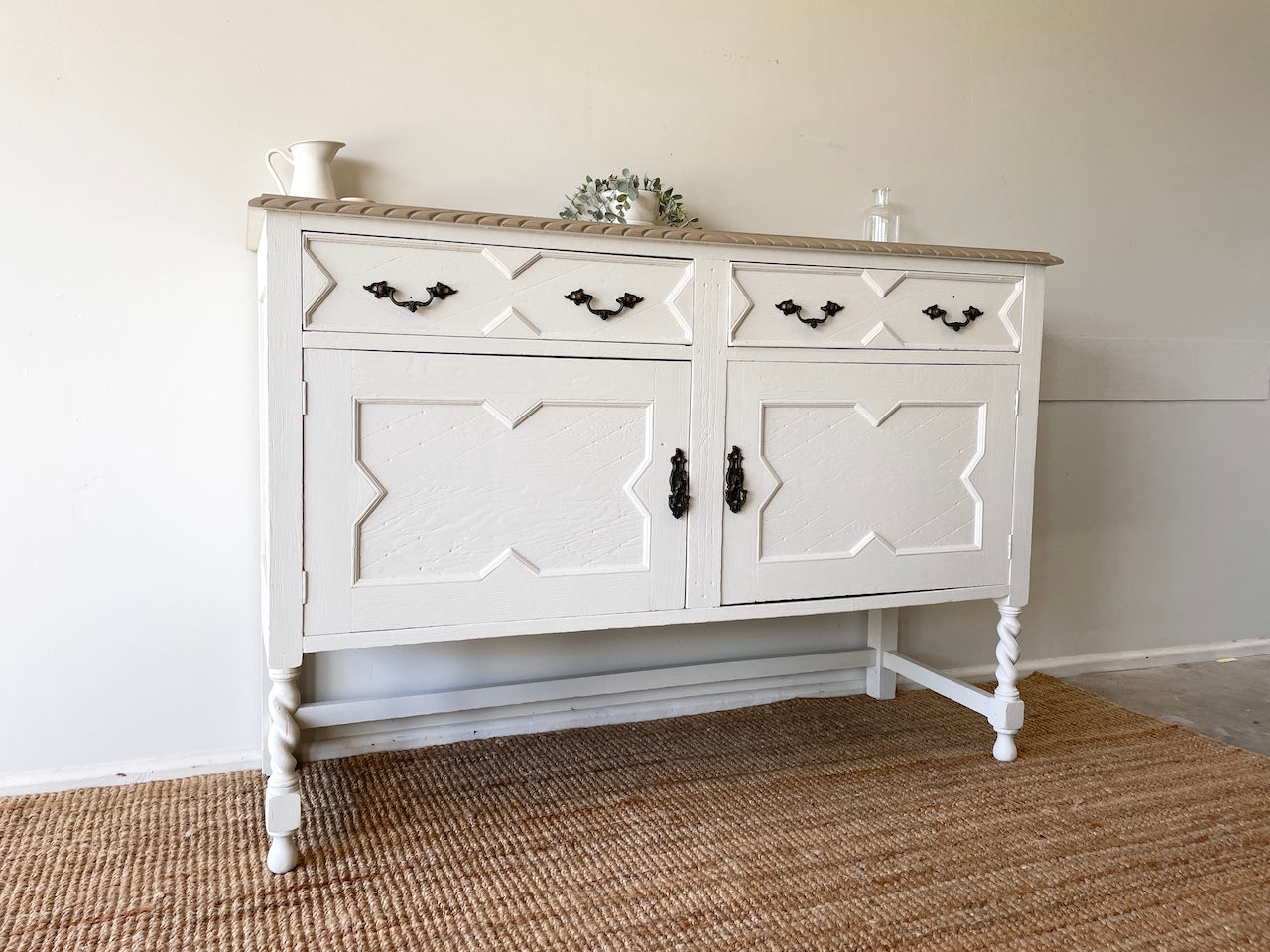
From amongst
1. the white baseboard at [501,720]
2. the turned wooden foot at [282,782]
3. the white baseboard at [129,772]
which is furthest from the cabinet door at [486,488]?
the white baseboard at [129,772]

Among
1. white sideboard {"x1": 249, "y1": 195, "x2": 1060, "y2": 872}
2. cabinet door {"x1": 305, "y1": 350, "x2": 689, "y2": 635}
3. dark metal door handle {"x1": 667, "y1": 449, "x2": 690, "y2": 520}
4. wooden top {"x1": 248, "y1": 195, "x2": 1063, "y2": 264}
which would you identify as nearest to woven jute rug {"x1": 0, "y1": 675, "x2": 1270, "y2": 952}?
white sideboard {"x1": 249, "y1": 195, "x2": 1060, "y2": 872}

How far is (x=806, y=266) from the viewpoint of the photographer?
1711mm

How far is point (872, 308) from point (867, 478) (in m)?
0.30

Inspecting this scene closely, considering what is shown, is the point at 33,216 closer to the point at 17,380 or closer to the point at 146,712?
the point at 17,380

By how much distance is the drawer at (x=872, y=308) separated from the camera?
1.69 m

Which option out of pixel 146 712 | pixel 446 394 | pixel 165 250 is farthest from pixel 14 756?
pixel 446 394

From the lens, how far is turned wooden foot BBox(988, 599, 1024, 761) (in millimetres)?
1950

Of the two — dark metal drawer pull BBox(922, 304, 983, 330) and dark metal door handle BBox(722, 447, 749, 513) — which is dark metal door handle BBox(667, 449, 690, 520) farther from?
dark metal drawer pull BBox(922, 304, 983, 330)

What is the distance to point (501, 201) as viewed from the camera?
6.49 feet

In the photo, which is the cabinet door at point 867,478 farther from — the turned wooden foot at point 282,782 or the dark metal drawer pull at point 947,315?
the turned wooden foot at point 282,782

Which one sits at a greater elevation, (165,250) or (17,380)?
(165,250)

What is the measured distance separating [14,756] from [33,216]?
943 millimetres

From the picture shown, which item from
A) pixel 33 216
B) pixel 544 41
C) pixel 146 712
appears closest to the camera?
pixel 33 216

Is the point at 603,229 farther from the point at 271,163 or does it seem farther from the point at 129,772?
the point at 129,772
